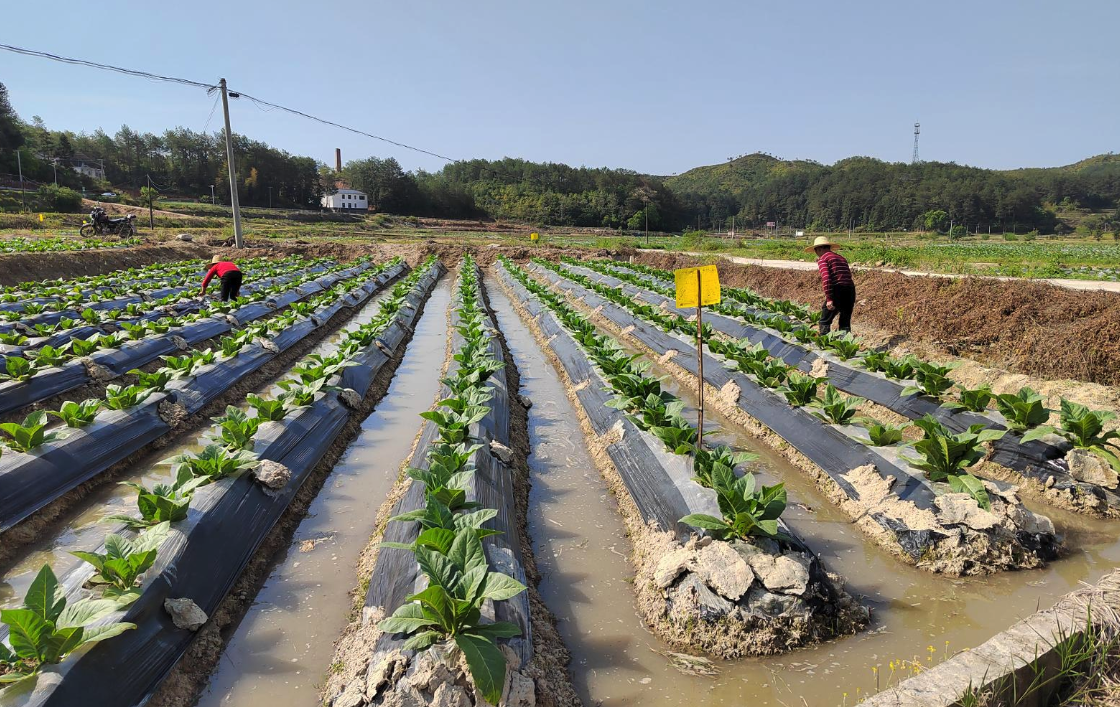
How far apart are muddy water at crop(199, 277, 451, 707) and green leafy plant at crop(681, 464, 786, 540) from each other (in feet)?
6.62

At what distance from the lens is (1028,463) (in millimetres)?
4191

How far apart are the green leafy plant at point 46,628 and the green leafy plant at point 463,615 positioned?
110 centimetres

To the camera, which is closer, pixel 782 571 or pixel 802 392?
pixel 782 571

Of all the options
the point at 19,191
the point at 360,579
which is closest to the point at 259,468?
the point at 360,579

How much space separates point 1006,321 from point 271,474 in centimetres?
883

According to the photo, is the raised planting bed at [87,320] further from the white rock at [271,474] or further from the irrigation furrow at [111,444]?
the white rock at [271,474]

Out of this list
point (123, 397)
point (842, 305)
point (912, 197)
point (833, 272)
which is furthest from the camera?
point (912, 197)

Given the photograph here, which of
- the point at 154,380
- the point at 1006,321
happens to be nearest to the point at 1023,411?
the point at 1006,321

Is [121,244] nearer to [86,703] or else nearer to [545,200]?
[86,703]

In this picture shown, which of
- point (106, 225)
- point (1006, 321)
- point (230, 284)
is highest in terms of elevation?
point (106, 225)

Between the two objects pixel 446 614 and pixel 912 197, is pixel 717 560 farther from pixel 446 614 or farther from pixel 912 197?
pixel 912 197

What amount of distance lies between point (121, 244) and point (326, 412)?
22.0 m

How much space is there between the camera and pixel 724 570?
2879mm

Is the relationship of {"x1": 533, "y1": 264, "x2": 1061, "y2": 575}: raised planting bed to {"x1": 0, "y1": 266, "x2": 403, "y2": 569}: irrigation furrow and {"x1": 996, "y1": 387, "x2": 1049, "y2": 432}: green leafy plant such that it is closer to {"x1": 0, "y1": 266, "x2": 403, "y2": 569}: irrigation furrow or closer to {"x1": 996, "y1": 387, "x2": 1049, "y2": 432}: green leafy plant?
{"x1": 996, "y1": 387, "x2": 1049, "y2": 432}: green leafy plant
